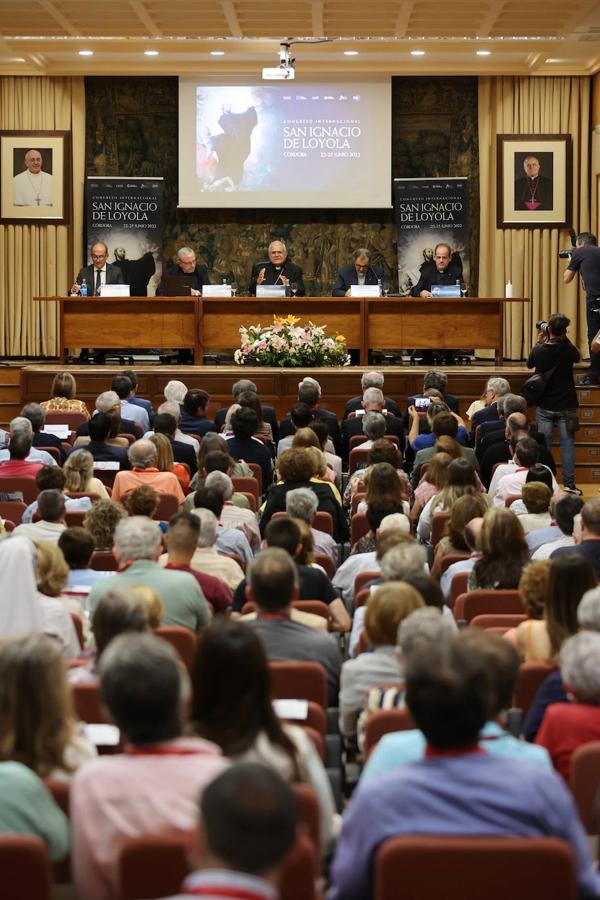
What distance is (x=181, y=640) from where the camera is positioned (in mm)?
4340

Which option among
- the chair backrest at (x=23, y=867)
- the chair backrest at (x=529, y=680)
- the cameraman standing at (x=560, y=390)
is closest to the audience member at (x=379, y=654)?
the chair backrest at (x=529, y=680)

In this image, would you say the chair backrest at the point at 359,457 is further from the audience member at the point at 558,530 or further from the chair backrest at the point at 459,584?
the chair backrest at the point at 459,584

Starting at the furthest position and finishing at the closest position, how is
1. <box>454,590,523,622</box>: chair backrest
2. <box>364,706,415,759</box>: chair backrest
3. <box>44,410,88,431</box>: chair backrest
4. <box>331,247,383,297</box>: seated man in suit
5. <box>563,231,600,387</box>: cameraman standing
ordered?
<box>331,247,383,297</box>: seated man in suit → <box>563,231,600,387</box>: cameraman standing → <box>44,410,88,431</box>: chair backrest → <box>454,590,523,622</box>: chair backrest → <box>364,706,415,759</box>: chair backrest

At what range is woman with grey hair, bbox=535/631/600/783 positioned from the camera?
11.1 ft

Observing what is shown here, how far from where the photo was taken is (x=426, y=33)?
14.2 metres

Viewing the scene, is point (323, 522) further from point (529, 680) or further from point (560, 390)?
point (560, 390)

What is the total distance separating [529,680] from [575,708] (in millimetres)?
628

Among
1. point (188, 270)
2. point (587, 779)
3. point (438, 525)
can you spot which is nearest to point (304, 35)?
point (188, 270)

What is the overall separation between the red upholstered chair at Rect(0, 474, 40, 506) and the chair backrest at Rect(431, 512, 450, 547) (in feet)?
7.59

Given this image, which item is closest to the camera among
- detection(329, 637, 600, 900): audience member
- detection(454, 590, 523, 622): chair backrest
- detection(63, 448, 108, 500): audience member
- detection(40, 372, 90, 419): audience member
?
detection(329, 637, 600, 900): audience member

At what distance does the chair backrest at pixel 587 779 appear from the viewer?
3.14 meters

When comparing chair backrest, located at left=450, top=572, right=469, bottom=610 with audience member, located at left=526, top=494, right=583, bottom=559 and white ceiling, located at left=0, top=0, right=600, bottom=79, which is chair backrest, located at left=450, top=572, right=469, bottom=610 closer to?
audience member, located at left=526, top=494, right=583, bottom=559

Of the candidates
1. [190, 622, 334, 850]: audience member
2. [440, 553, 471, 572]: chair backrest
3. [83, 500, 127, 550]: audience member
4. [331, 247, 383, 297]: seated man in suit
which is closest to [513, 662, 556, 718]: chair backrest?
[190, 622, 334, 850]: audience member

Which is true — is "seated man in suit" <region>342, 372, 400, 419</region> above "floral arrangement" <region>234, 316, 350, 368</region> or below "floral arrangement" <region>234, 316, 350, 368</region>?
below
